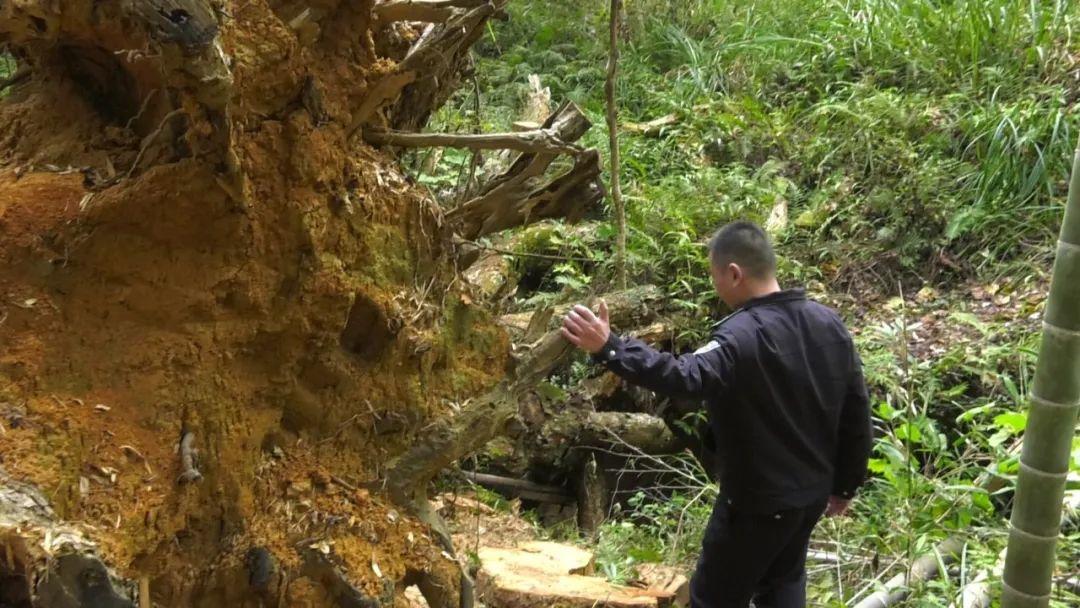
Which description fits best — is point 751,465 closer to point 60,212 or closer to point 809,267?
point 60,212

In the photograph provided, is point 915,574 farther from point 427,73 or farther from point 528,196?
point 427,73

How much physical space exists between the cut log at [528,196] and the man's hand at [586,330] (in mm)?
544

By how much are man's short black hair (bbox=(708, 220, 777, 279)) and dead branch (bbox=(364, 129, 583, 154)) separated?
70 cm

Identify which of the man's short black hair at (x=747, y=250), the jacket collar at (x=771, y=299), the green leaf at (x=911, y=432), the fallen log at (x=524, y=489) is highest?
the man's short black hair at (x=747, y=250)

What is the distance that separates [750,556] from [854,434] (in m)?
0.60

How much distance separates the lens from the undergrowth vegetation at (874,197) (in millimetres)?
4332

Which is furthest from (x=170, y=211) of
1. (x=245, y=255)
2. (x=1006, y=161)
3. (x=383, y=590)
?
(x=1006, y=161)

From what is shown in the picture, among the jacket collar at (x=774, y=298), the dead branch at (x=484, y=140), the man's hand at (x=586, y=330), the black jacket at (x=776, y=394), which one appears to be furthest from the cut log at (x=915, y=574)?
the dead branch at (x=484, y=140)

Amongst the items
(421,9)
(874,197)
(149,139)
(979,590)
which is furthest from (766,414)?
(874,197)

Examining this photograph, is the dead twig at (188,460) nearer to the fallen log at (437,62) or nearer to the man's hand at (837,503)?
the fallen log at (437,62)

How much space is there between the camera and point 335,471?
2.60 m

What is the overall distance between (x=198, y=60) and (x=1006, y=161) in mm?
6840

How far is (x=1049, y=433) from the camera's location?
227 centimetres

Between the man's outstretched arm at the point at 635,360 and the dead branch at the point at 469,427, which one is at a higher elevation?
the man's outstretched arm at the point at 635,360
